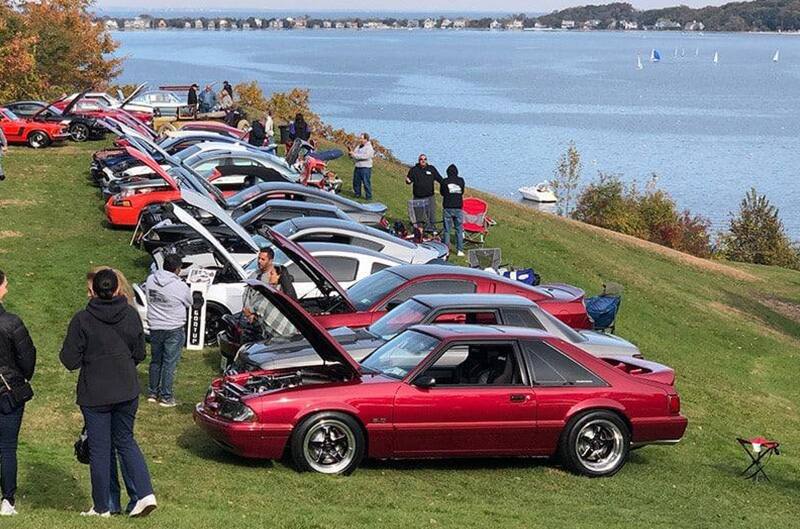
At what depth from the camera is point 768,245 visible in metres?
48.4

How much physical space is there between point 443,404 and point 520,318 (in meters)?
2.62

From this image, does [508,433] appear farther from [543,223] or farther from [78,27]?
[78,27]

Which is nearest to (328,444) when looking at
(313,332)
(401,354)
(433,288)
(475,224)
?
(313,332)

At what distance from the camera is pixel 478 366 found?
38.0ft

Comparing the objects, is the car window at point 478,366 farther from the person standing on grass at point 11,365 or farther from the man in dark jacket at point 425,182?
the man in dark jacket at point 425,182

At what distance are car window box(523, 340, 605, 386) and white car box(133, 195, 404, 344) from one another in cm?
344

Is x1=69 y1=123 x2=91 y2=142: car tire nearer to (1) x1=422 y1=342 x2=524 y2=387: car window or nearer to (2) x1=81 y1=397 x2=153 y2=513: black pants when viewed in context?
(1) x1=422 y1=342 x2=524 y2=387: car window

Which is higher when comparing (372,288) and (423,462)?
Answer: (372,288)

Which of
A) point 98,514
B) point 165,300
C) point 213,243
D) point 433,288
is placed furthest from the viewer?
point 213,243

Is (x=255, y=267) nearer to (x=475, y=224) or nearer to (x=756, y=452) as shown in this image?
(x=756, y=452)

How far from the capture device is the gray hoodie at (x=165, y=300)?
493 inches

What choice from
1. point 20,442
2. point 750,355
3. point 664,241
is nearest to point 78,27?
point 664,241

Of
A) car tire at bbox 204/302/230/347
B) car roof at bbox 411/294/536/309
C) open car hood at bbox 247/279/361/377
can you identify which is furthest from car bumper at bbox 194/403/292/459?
car tire at bbox 204/302/230/347

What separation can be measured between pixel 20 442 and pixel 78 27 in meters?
53.5
